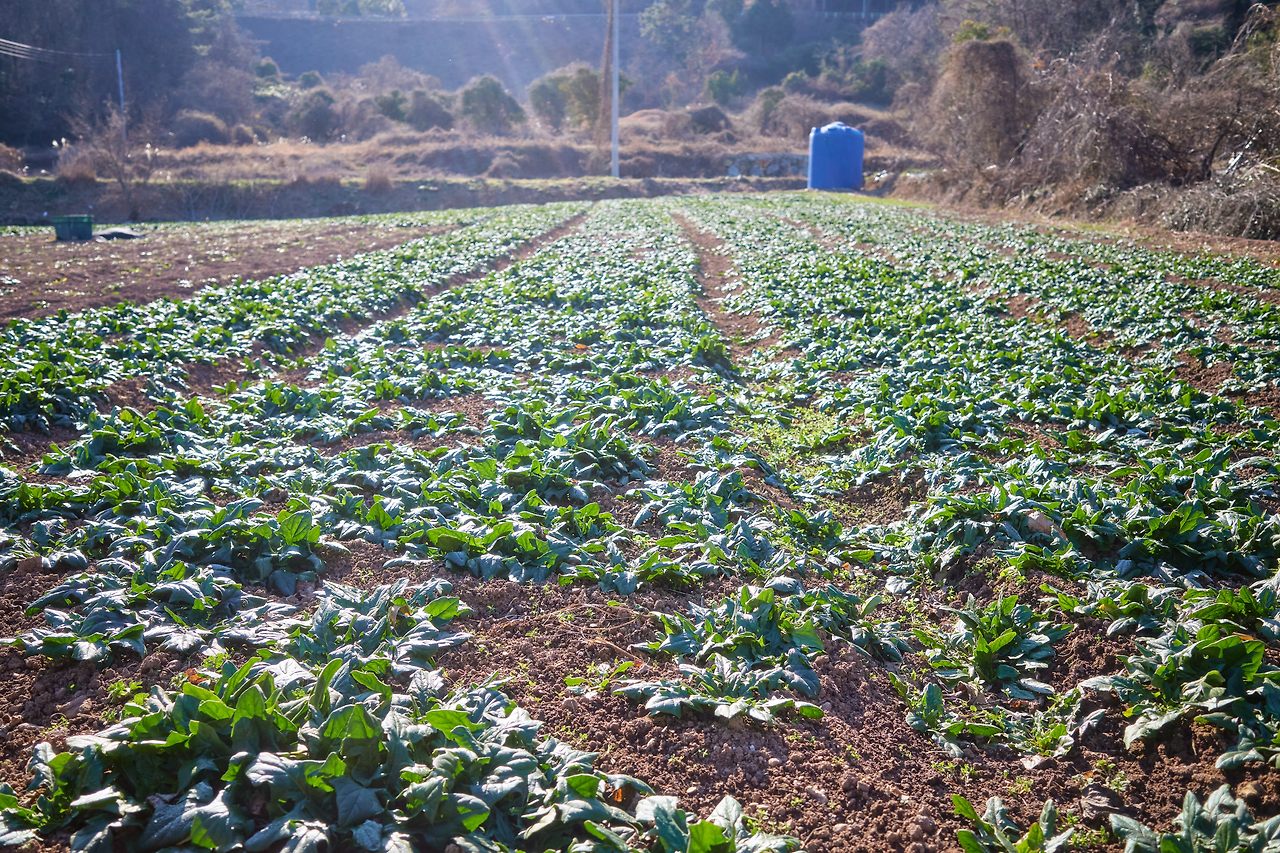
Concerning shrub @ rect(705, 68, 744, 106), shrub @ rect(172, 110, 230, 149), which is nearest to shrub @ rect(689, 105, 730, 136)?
shrub @ rect(705, 68, 744, 106)

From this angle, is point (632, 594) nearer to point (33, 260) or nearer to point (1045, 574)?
point (1045, 574)

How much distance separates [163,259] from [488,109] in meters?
57.4

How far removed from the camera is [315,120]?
6856 centimetres

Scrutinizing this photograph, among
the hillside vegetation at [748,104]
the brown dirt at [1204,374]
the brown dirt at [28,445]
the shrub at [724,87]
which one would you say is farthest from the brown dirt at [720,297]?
the shrub at [724,87]

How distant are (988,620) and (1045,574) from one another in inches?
28.0

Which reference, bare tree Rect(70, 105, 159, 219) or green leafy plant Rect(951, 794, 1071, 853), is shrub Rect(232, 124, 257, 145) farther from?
green leafy plant Rect(951, 794, 1071, 853)

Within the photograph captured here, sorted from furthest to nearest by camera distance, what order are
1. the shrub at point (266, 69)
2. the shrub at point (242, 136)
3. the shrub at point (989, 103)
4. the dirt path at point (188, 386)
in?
1. the shrub at point (266, 69)
2. the shrub at point (242, 136)
3. the shrub at point (989, 103)
4. the dirt path at point (188, 386)

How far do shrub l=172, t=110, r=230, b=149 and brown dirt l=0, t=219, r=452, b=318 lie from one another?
39681mm

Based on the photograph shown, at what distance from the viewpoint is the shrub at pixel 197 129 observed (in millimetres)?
62250

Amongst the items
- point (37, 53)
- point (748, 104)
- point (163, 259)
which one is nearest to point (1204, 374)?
point (163, 259)

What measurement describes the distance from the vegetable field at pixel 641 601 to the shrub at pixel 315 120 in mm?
65043

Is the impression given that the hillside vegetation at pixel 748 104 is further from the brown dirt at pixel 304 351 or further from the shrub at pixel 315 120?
the brown dirt at pixel 304 351

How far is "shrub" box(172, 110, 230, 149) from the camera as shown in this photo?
62.2 m

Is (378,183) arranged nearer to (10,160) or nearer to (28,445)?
(10,160)
